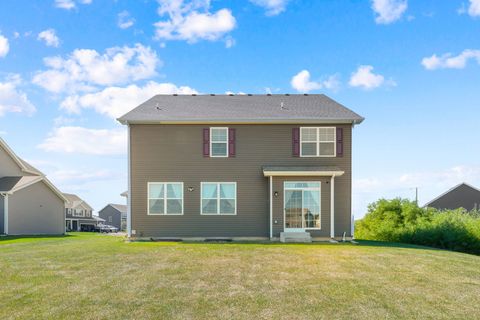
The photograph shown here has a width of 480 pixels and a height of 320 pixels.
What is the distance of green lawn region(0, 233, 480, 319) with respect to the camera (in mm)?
7711

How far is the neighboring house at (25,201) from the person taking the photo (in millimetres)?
26141

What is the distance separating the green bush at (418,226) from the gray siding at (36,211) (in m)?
22.1

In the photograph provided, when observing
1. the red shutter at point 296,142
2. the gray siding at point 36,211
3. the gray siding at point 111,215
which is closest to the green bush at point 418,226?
the red shutter at point 296,142

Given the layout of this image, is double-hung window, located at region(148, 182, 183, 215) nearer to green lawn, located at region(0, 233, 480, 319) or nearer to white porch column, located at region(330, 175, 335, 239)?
green lawn, located at region(0, 233, 480, 319)

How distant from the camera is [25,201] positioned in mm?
27656

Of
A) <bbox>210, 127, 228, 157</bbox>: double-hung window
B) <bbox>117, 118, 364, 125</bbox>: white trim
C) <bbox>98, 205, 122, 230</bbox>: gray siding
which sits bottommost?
<bbox>98, 205, 122, 230</bbox>: gray siding

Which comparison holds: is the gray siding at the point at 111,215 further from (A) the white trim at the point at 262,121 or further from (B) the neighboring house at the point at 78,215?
(A) the white trim at the point at 262,121

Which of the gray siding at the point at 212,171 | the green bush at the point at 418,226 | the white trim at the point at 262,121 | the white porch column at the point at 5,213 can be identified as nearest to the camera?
the white trim at the point at 262,121

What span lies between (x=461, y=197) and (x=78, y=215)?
1901 inches

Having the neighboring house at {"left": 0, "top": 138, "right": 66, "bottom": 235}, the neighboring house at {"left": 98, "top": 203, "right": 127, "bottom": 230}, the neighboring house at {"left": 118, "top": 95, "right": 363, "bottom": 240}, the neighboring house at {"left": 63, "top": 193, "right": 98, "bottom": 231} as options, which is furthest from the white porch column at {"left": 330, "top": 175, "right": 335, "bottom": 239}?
the neighboring house at {"left": 98, "top": 203, "right": 127, "bottom": 230}

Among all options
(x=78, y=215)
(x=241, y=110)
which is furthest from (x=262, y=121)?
(x=78, y=215)

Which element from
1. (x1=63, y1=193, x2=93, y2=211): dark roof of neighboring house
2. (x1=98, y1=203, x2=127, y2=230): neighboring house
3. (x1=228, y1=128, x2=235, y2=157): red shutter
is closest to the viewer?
(x1=228, y1=128, x2=235, y2=157): red shutter

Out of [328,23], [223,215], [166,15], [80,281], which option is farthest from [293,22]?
[80,281]

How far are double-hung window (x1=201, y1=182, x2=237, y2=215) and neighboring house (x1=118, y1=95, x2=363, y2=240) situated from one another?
43mm
